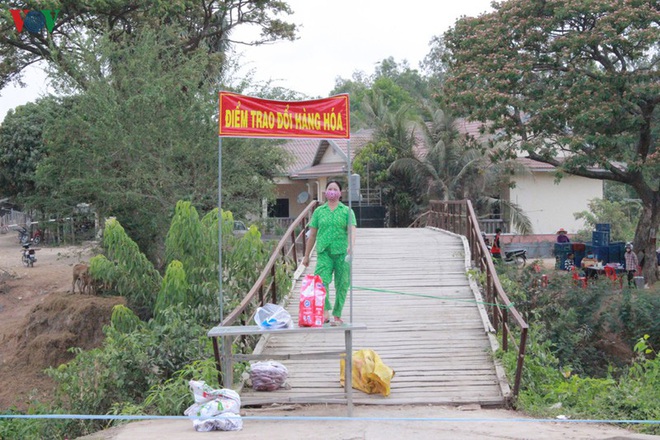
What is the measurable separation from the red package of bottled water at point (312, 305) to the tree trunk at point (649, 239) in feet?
62.1

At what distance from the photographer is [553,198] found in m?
35.4

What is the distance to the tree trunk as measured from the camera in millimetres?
24500

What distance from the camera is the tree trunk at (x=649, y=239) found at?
80.4 feet

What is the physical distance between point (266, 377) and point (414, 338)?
2.61 metres

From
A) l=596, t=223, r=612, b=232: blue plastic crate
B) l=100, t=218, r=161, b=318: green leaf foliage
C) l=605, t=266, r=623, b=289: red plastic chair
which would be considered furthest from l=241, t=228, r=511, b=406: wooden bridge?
l=596, t=223, r=612, b=232: blue plastic crate

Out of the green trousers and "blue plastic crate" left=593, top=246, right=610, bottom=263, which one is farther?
"blue plastic crate" left=593, top=246, right=610, bottom=263

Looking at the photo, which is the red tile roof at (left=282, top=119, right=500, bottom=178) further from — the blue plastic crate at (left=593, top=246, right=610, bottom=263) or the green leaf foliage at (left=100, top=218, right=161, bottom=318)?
the green leaf foliage at (left=100, top=218, right=161, bottom=318)

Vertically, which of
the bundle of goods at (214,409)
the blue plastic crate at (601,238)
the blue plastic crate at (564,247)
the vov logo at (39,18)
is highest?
the vov logo at (39,18)

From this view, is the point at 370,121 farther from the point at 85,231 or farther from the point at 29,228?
the point at 29,228

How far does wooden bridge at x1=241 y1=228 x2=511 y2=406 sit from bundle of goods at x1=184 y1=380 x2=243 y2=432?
2.28ft

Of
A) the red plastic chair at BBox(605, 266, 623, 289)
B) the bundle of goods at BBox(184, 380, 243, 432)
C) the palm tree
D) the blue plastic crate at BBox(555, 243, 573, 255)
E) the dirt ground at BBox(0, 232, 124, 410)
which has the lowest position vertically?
the dirt ground at BBox(0, 232, 124, 410)

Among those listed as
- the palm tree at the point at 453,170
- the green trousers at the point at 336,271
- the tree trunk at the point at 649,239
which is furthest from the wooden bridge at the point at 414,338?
the palm tree at the point at 453,170

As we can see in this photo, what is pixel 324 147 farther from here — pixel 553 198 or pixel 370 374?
pixel 370 374

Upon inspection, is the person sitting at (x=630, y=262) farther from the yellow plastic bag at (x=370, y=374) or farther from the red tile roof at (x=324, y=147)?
the yellow plastic bag at (x=370, y=374)
